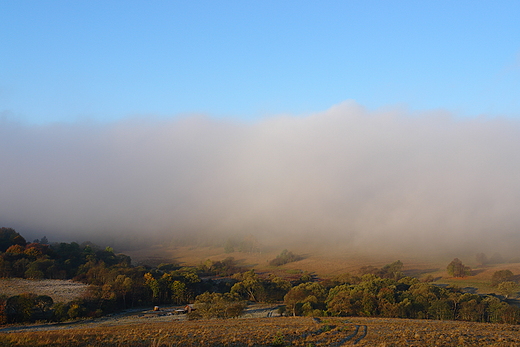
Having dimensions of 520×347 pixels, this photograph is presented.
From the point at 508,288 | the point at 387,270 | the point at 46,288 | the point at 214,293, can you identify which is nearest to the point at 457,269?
the point at 387,270

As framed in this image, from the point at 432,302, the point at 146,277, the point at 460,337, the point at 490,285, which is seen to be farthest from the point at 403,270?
the point at 460,337

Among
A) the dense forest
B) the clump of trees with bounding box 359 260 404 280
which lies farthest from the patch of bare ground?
the clump of trees with bounding box 359 260 404 280

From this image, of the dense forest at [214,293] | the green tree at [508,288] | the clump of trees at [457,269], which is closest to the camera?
the dense forest at [214,293]

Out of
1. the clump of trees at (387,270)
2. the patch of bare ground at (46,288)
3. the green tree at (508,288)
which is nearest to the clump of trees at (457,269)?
the clump of trees at (387,270)

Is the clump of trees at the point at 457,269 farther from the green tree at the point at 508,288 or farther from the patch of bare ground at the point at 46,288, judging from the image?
the patch of bare ground at the point at 46,288

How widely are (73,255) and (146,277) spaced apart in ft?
141

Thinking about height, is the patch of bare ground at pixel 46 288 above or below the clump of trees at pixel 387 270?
above

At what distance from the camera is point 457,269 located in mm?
119000

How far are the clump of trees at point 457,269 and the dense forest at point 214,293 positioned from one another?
14.6m

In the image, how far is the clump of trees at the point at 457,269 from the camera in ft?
389

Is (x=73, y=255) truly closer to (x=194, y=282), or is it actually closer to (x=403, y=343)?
(x=194, y=282)

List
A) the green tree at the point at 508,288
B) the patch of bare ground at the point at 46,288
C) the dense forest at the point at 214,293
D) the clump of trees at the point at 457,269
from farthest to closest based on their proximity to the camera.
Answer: the clump of trees at the point at 457,269 → the green tree at the point at 508,288 → the patch of bare ground at the point at 46,288 → the dense forest at the point at 214,293

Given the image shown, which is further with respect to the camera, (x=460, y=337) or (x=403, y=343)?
(x=460, y=337)

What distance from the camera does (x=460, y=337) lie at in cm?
→ 3541
